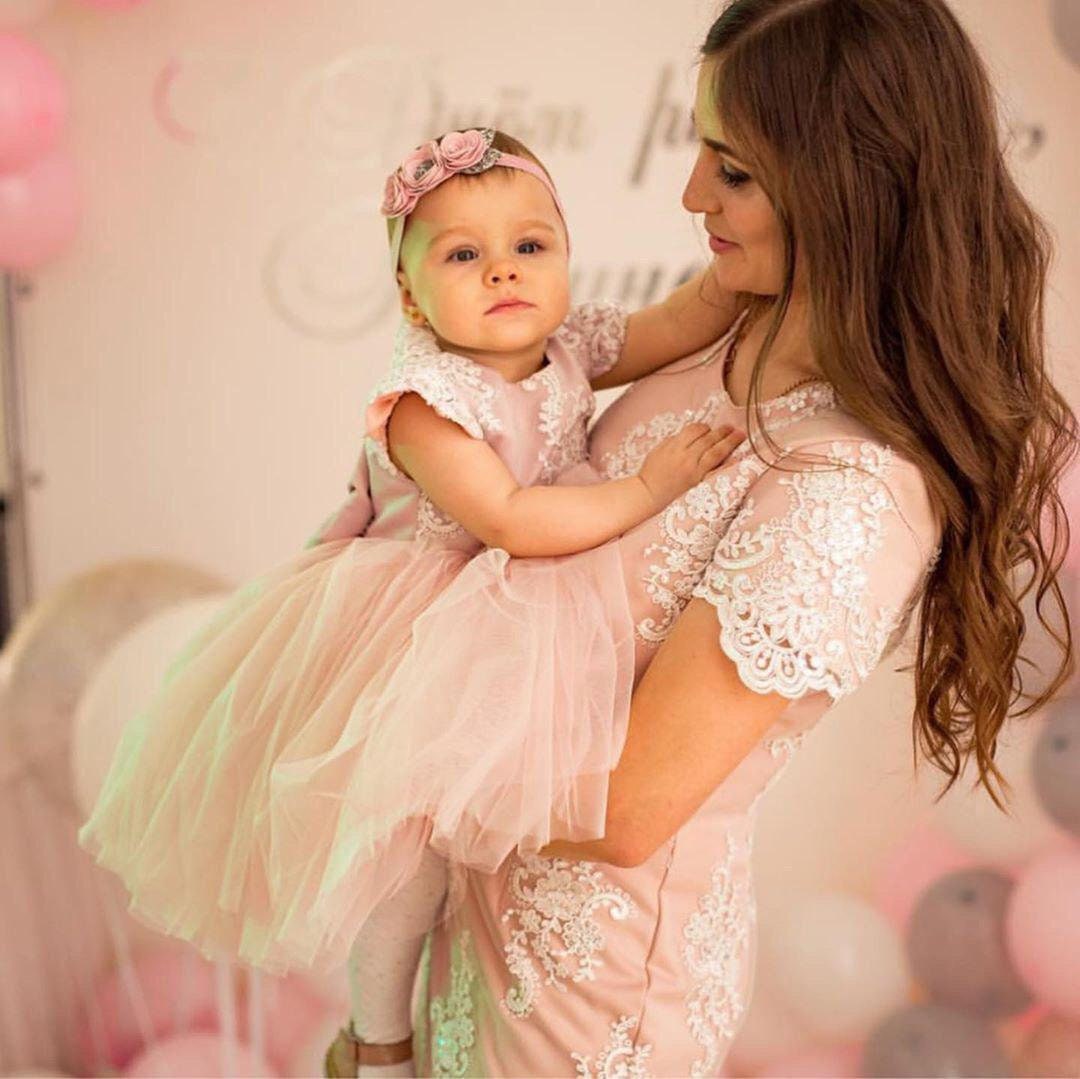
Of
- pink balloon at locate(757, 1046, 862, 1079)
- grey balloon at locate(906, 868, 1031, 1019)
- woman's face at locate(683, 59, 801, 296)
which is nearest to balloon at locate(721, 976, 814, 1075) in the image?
pink balloon at locate(757, 1046, 862, 1079)

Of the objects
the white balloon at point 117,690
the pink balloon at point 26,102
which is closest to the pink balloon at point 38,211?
the pink balloon at point 26,102

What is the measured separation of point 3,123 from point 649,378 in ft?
6.49

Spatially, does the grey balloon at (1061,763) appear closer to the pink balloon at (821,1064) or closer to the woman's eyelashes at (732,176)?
the pink balloon at (821,1064)

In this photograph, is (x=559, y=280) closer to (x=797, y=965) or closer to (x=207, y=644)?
(x=207, y=644)

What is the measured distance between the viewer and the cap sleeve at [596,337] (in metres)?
1.67

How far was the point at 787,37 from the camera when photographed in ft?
4.24

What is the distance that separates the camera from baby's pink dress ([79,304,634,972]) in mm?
1293

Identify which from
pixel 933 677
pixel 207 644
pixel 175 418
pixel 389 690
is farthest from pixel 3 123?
pixel 933 677

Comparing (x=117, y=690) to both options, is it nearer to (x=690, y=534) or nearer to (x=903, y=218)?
(x=690, y=534)

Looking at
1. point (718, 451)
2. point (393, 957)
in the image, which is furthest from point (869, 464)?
point (393, 957)

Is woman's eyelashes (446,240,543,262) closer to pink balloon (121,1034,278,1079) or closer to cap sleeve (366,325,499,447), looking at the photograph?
cap sleeve (366,325,499,447)

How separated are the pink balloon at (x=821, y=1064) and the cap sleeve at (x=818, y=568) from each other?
4.48ft

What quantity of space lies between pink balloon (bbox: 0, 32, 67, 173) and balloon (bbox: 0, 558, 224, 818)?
→ 0.93 metres

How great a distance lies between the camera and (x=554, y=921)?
4.68 feet
